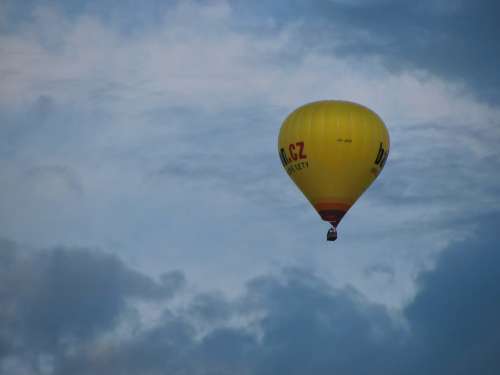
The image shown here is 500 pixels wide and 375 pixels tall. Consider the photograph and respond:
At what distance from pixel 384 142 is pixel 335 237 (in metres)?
8.34

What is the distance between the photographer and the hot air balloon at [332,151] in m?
165

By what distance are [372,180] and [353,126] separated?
5475 millimetres

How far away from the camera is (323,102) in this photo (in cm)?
16638

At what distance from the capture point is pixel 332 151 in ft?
540

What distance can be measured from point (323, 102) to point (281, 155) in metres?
5.29

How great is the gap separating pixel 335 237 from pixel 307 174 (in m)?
5.19

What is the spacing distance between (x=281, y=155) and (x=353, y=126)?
651 centimetres

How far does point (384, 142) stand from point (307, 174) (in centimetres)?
648

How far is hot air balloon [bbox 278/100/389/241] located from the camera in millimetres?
164625

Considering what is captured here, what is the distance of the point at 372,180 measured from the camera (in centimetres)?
16825

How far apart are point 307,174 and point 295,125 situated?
3.78 m

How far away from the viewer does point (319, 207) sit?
547ft

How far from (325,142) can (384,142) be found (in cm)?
538

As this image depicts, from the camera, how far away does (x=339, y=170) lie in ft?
543
